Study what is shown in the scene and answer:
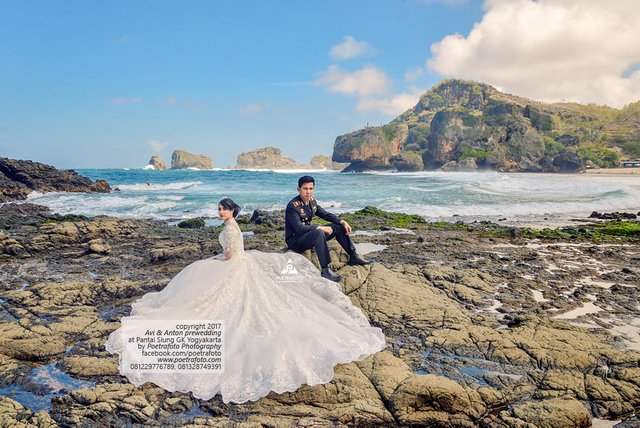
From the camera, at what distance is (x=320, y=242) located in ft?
28.3

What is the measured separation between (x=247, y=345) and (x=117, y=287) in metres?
5.28

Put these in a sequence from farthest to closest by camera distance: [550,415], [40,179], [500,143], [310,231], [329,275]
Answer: [500,143]
[40,179]
[310,231]
[329,275]
[550,415]

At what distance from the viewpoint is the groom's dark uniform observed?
28.4 feet

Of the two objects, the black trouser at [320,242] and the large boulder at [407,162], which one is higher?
the large boulder at [407,162]

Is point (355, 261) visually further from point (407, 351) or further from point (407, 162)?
point (407, 162)

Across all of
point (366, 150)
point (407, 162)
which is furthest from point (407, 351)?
point (366, 150)

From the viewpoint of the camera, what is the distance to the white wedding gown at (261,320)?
5.28 m

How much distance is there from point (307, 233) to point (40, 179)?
48727mm

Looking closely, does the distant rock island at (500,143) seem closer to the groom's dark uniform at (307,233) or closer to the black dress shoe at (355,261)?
the black dress shoe at (355,261)

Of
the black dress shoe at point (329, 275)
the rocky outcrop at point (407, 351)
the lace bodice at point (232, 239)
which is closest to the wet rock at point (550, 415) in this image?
the rocky outcrop at point (407, 351)

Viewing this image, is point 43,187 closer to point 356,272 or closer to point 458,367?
point 356,272

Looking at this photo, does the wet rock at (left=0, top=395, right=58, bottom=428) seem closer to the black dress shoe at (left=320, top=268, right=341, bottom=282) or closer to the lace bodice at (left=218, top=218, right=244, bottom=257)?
the lace bodice at (left=218, top=218, right=244, bottom=257)

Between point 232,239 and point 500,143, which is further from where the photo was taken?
point 500,143

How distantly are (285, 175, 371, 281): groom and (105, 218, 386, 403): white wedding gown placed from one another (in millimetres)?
528
